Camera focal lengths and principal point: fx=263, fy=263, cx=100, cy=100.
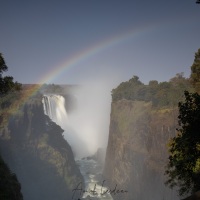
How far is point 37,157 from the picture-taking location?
7100 cm

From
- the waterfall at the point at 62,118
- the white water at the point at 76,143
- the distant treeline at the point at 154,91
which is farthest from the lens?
the waterfall at the point at 62,118

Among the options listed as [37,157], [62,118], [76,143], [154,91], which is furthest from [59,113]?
[154,91]

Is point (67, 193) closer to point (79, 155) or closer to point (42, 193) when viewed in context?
point (42, 193)

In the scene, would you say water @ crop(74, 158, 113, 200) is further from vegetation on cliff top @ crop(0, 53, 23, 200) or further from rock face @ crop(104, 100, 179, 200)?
vegetation on cliff top @ crop(0, 53, 23, 200)

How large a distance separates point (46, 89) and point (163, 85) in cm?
11026

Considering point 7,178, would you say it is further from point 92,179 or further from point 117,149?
point 92,179

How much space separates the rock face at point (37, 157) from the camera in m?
64.6

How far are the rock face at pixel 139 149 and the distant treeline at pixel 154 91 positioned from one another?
7.40ft

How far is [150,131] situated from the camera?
58844 mm

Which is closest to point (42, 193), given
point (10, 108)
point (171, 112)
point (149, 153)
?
point (10, 108)

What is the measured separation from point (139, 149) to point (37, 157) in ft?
91.2

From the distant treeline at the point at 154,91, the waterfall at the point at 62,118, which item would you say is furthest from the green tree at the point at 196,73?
the waterfall at the point at 62,118

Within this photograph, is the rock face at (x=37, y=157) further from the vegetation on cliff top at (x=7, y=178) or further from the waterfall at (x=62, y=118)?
the vegetation on cliff top at (x=7, y=178)

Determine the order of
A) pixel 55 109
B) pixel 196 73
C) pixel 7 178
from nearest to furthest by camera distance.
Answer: pixel 7 178 → pixel 196 73 → pixel 55 109
